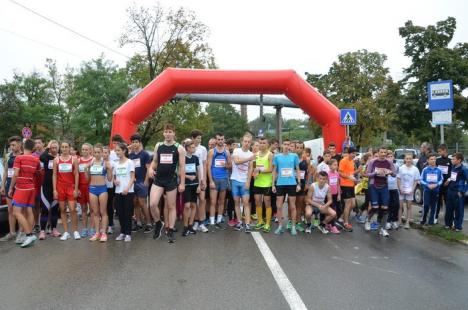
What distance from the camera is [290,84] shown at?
488 inches

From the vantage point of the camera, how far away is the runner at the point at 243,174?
8375mm

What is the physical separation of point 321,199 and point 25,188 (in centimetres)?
569

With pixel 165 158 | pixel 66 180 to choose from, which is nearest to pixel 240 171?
pixel 165 158

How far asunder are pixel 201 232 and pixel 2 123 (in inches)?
1387

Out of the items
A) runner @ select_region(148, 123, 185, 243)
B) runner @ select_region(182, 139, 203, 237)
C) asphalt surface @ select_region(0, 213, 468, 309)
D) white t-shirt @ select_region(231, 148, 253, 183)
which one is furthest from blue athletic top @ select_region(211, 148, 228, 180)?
asphalt surface @ select_region(0, 213, 468, 309)

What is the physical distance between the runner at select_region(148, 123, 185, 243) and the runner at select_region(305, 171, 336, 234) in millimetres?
2745

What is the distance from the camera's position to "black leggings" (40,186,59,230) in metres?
7.96

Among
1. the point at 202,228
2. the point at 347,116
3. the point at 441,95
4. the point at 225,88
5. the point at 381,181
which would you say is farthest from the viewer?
the point at 225,88

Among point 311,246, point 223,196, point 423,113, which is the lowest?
point 311,246

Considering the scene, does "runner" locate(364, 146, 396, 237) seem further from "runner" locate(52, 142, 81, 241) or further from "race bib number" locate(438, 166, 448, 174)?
"runner" locate(52, 142, 81, 241)

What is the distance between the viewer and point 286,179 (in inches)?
328

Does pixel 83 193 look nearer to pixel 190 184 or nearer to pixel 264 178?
pixel 190 184

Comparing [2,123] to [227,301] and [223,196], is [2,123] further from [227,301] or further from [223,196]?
[227,301]

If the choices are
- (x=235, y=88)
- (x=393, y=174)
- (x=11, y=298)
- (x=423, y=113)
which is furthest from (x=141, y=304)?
(x=423, y=113)
